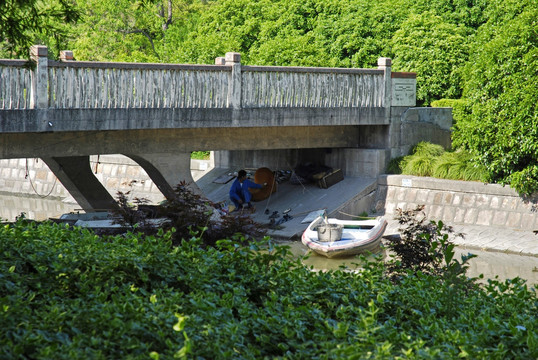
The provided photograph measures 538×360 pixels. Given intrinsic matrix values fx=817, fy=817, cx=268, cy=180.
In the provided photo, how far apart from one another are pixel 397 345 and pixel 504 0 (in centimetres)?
2386

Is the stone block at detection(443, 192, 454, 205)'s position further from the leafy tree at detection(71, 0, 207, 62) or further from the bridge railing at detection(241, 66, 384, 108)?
the leafy tree at detection(71, 0, 207, 62)

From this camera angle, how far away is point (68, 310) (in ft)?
19.4

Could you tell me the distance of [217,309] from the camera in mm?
6355

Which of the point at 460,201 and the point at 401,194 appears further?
the point at 401,194

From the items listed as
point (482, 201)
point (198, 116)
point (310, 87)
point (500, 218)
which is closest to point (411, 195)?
point (482, 201)

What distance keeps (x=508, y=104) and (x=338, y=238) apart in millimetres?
5509

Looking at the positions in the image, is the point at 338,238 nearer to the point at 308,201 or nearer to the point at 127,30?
the point at 308,201

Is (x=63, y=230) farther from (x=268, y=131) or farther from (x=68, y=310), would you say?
(x=268, y=131)

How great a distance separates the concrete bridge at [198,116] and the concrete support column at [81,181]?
3cm

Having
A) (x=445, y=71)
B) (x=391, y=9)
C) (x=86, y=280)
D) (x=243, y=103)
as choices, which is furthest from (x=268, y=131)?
(x=86, y=280)

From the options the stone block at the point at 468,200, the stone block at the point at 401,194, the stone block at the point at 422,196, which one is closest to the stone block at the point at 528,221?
the stone block at the point at 468,200

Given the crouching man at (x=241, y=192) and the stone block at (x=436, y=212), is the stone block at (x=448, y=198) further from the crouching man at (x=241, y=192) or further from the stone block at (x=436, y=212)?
the crouching man at (x=241, y=192)

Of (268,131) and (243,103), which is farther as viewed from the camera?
(268,131)

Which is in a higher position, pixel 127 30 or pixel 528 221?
pixel 127 30
